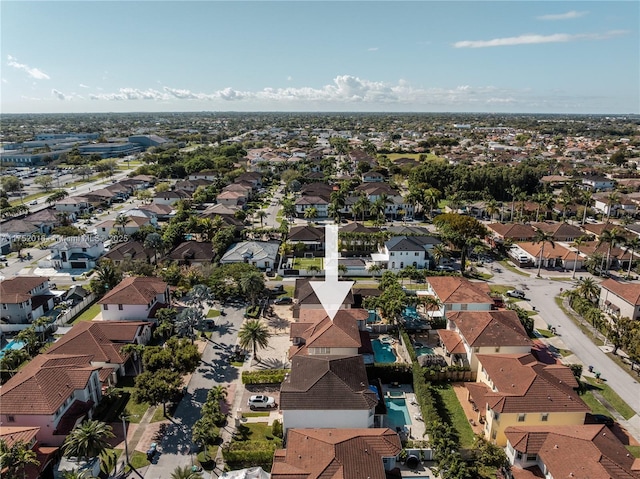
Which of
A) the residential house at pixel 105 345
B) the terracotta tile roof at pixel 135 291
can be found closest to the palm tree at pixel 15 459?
the residential house at pixel 105 345

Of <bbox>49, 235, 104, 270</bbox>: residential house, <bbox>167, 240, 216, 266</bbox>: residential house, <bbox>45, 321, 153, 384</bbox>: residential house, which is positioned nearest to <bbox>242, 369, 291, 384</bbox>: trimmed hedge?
<bbox>45, 321, 153, 384</bbox>: residential house

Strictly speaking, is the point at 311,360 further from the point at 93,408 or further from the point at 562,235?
the point at 562,235

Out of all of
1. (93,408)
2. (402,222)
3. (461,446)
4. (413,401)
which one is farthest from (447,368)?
(402,222)

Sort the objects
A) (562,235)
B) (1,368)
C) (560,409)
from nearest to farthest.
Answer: (560,409) → (1,368) → (562,235)

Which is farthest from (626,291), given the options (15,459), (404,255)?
(15,459)

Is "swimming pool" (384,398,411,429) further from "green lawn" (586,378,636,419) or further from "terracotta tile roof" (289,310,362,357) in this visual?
"green lawn" (586,378,636,419)

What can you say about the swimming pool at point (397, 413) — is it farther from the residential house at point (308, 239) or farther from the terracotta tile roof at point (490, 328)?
the residential house at point (308, 239)
